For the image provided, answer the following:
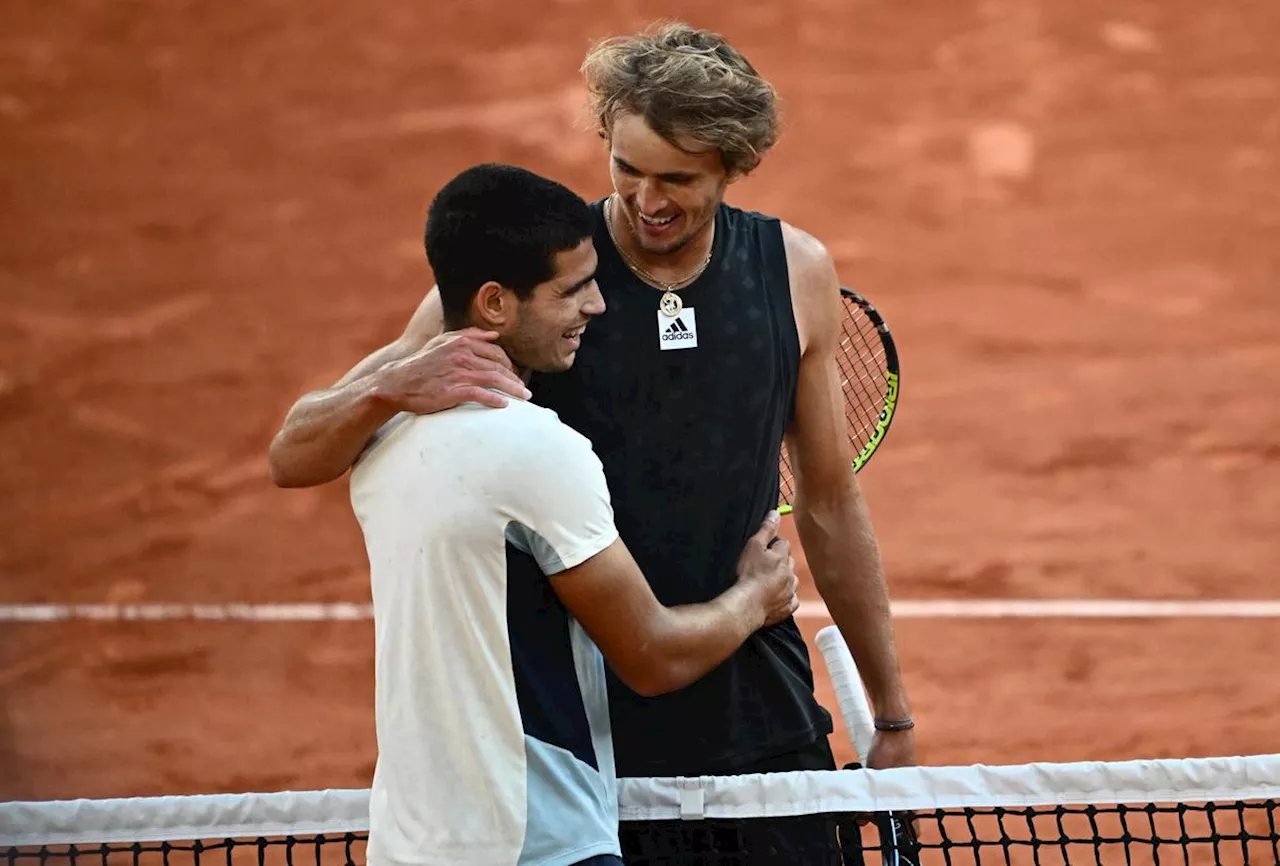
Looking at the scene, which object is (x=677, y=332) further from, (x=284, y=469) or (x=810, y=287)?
(x=284, y=469)

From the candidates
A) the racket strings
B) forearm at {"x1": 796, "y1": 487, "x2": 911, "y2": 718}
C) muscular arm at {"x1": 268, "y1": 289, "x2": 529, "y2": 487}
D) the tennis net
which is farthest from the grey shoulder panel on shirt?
the racket strings

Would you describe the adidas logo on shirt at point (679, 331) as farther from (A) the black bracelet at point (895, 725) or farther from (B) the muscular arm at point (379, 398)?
(A) the black bracelet at point (895, 725)

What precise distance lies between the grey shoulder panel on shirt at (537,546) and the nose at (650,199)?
84 centimetres

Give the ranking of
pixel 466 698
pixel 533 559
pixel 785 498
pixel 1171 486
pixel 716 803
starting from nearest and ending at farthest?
pixel 466 698 → pixel 533 559 → pixel 716 803 → pixel 785 498 → pixel 1171 486

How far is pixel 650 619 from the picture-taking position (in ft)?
9.48

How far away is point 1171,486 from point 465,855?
6.25 metres

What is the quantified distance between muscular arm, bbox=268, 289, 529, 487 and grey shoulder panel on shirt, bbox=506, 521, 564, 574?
21 centimetres

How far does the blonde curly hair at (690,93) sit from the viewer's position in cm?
331

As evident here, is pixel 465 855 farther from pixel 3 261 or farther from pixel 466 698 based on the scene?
pixel 3 261

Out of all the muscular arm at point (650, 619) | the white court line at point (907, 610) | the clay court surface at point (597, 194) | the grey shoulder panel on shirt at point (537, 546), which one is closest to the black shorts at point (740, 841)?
the muscular arm at point (650, 619)

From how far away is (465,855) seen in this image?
8.82 ft

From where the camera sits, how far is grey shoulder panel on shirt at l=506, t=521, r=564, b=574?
9.01 ft

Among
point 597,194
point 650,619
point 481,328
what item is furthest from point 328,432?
point 597,194

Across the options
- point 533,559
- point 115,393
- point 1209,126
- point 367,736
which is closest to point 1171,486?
point 1209,126
